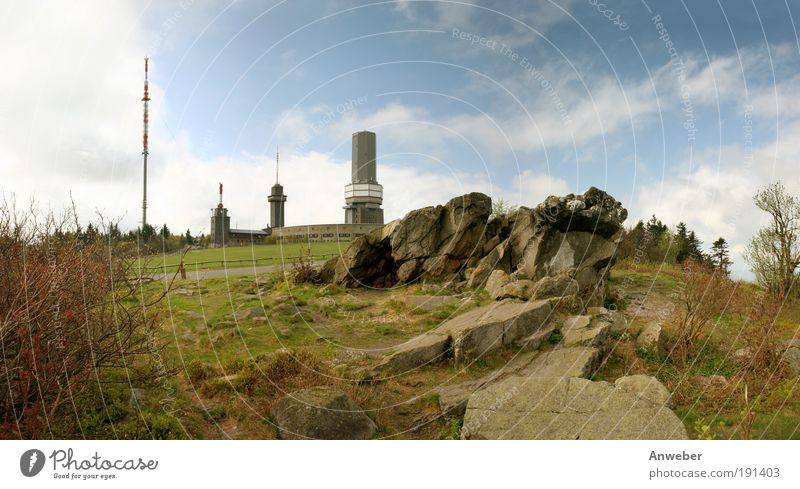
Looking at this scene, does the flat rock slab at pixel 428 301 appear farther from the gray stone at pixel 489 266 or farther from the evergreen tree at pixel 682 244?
the evergreen tree at pixel 682 244

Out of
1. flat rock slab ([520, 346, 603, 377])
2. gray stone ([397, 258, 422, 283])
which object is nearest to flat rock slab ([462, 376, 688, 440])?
flat rock slab ([520, 346, 603, 377])

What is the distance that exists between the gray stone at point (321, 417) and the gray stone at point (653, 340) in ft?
28.3

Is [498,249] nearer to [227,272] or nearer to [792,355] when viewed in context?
[792,355]

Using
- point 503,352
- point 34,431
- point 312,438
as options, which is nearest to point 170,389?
point 34,431

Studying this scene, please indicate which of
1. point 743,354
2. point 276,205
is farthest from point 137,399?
point 276,205

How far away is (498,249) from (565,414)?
1491 cm

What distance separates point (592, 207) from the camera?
2009 cm

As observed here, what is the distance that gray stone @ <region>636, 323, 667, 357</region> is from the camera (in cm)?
1311

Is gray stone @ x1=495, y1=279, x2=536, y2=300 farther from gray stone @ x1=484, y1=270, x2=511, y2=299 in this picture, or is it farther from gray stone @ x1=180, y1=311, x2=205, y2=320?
gray stone @ x1=180, y1=311, x2=205, y2=320

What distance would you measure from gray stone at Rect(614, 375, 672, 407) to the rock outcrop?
7037mm

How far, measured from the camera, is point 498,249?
22.5 metres

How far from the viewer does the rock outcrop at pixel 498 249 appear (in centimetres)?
1947

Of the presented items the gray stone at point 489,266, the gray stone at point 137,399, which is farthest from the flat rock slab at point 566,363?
the gray stone at point 489,266

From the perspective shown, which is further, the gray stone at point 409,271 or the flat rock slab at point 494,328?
the gray stone at point 409,271
